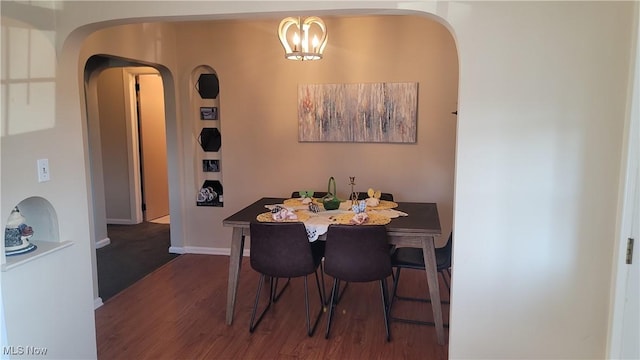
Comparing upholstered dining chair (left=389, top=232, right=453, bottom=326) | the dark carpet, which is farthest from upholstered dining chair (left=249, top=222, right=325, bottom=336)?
the dark carpet

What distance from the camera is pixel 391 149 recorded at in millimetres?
4266

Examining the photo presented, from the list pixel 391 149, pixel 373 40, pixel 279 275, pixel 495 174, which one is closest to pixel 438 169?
pixel 391 149

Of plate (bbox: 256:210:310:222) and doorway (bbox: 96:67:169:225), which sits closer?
plate (bbox: 256:210:310:222)

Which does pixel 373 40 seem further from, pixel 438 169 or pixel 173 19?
pixel 173 19

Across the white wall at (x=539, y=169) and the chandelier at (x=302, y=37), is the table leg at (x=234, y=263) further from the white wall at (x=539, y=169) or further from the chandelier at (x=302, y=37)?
the white wall at (x=539, y=169)

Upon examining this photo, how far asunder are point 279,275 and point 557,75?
1997mm

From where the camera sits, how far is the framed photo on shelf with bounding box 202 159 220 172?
4.74 metres

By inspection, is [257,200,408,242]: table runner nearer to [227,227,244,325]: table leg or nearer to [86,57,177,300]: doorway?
[227,227,244,325]: table leg

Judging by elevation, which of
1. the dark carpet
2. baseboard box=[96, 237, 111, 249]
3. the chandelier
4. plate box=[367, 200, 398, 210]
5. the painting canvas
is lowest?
the dark carpet

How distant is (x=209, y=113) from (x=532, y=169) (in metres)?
3.56

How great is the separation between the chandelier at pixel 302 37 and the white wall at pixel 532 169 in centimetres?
124

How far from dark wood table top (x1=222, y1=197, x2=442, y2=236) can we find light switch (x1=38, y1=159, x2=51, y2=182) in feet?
3.79

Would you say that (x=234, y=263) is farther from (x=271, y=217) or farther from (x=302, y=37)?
(x=302, y=37)

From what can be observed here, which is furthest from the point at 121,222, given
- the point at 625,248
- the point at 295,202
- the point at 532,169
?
the point at 625,248
